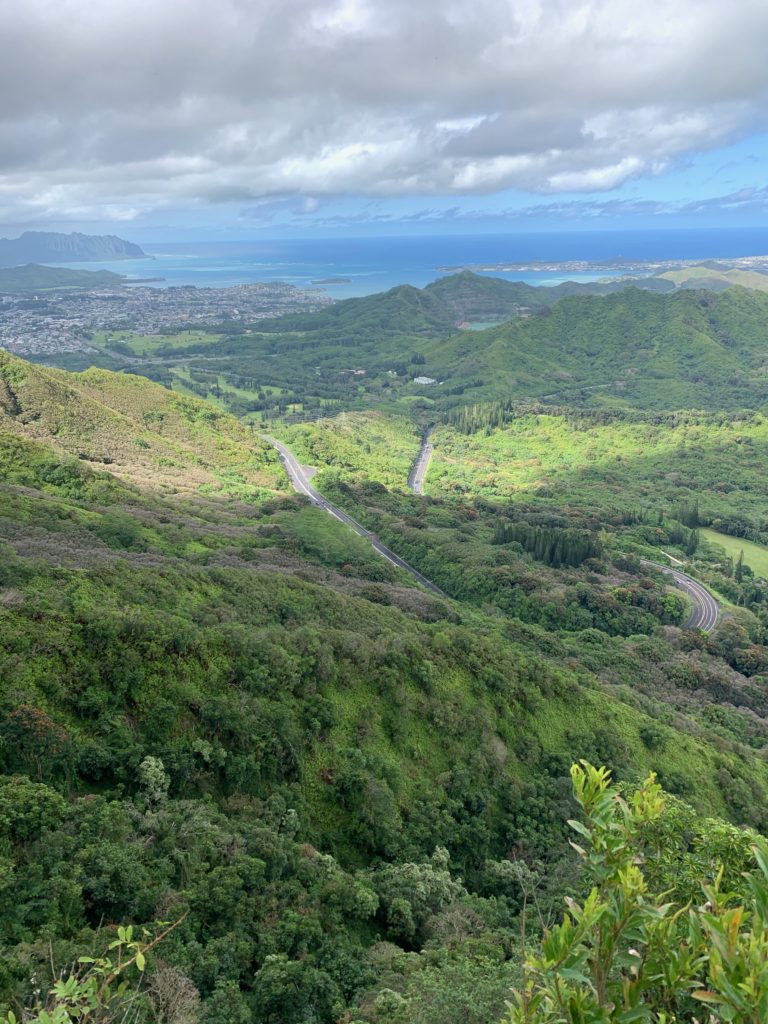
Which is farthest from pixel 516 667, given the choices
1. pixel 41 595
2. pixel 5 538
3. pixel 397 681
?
pixel 5 538

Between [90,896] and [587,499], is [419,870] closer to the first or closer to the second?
[90,896]

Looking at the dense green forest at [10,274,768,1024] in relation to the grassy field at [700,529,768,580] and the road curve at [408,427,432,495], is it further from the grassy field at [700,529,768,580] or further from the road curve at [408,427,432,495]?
the road curve at [408,427,432,495]

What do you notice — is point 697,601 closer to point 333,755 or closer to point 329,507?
point 329,507

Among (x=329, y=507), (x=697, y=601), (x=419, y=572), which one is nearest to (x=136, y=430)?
(x=329, y=507)

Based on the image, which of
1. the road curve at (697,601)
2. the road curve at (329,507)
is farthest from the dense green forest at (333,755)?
the road curve at (697,601)

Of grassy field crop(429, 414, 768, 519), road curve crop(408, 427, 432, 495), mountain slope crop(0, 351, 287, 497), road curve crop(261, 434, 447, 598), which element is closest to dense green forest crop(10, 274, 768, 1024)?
mountain slope crop(0, 351, 287, 497)

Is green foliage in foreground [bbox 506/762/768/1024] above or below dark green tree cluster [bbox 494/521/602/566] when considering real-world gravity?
above
